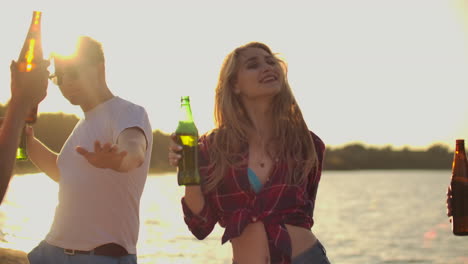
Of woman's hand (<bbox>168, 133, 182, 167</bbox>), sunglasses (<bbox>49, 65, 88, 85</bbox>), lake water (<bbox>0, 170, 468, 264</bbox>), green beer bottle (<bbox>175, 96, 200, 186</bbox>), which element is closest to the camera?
sunglasses (<bbox>49, 65, 88, 85</bbox>)

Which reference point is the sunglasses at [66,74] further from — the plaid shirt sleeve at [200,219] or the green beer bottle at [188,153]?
the plaid shirt sleeve at [200,219]

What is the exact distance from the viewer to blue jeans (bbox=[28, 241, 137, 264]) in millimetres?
4207

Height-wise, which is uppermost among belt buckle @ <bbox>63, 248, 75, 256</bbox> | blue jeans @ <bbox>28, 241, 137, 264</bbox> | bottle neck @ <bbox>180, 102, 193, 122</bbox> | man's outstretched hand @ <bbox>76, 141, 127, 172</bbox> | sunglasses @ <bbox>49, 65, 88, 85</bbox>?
sunglasses @ <bbox>49, 65, 88, 85</bbox>

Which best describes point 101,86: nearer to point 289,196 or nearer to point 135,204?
point 135,204

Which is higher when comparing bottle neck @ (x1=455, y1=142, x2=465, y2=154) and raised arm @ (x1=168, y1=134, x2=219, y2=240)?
bottle neck @ (x1=455, y1=142, x2=465, y2=154)

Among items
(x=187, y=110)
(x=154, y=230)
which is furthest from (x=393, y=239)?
(x=187, y=110)

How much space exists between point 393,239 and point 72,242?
45.8 metres

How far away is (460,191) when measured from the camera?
6.14 metres

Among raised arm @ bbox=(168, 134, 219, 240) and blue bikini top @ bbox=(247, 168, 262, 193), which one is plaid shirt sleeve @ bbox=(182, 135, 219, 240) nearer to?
raised arm @ bbox=(168, 134, 219, 240)

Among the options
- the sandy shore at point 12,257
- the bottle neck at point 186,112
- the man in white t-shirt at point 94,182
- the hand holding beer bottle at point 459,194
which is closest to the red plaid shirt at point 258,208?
the bottle neck at point 186,112

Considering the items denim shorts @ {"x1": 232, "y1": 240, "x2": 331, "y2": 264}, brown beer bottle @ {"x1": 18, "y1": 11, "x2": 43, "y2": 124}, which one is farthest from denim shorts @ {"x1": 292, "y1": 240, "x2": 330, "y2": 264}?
brown beer bottle @ {"x1": 18, "y1": 11, "x2": 43, "y2": 124}

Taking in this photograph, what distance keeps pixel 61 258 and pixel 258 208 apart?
47.1 inches

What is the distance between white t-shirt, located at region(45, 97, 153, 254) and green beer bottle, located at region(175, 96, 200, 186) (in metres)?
0.41

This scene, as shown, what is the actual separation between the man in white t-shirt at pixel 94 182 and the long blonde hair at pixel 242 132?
0.73m
